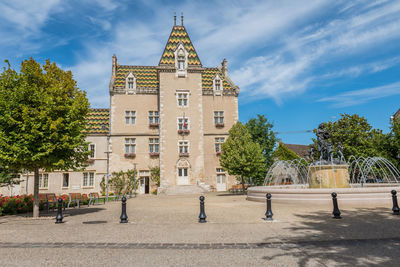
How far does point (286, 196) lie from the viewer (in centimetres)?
1512

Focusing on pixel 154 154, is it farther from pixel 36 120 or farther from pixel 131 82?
pixel 36 120

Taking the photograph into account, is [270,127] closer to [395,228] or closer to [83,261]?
[395,228]

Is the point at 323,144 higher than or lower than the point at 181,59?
lower

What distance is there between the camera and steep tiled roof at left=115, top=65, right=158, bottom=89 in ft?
119

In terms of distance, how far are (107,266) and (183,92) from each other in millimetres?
29927

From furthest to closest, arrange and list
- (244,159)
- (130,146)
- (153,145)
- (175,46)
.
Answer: (175,46)
(153,145)
(130,146)
(244,159)

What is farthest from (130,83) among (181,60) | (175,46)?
(175,46)

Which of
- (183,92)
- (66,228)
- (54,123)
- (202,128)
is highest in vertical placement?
(183,92)

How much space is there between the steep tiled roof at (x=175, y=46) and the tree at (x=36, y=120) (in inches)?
898

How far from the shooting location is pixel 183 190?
31000 millimetres

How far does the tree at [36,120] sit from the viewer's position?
11.5 meters

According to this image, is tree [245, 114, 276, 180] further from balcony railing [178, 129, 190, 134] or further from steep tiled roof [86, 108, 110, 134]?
steep tiled roof [86, 108, 110, 134]

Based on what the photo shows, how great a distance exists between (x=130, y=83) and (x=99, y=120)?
6157 millimetres

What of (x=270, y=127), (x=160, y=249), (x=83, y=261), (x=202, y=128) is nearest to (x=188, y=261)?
(x=160, y=249)
